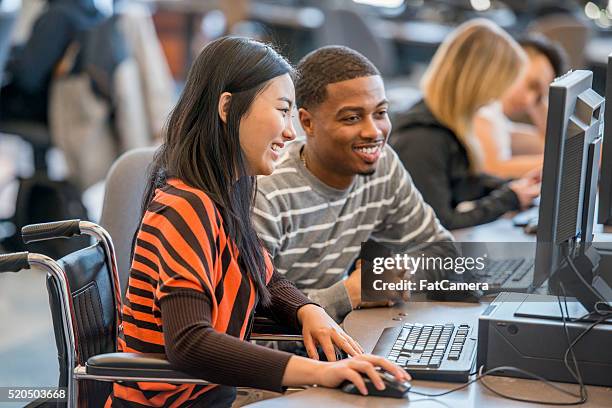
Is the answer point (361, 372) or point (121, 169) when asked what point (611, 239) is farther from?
point (121, 169)

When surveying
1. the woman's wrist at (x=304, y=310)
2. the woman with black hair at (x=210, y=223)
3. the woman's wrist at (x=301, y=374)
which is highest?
the woman with black hair at (x=210, y=223)

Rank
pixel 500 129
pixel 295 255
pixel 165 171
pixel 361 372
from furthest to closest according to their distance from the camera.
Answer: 1. pixel 500 129
2. pixel 295 255
3. pixel 165 171
4. pixel 361 372

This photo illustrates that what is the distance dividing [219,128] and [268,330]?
42cm

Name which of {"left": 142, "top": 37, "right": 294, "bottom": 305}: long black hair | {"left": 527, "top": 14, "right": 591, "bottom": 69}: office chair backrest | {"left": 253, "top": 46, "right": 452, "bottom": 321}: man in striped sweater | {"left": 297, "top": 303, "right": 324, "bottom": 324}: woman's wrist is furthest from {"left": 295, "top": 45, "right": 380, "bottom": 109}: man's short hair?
{"left": 527, "top": 14, "right": 591, "bottom": 69}: office chair backrest

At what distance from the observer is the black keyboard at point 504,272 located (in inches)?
64.8

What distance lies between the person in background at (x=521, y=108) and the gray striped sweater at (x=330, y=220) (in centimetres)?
111

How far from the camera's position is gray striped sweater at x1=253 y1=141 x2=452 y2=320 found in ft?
6.17

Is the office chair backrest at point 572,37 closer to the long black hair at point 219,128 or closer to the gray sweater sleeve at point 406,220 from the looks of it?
the gray sweater sleeve at point 406,220

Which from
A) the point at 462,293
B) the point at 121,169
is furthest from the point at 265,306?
the point at 121,169

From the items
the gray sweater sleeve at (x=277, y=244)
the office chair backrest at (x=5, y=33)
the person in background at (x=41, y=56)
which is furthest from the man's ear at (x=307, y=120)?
the office chair backrest at (x=5, y=33)

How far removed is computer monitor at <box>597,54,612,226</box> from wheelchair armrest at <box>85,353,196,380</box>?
2.36 ft

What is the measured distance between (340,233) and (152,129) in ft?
7.13

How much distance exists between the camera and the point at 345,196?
2.01 meters

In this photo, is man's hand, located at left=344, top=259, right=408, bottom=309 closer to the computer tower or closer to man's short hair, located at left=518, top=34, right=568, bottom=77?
the computer tower
